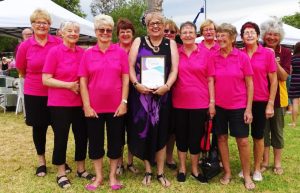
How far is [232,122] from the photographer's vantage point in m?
4.06

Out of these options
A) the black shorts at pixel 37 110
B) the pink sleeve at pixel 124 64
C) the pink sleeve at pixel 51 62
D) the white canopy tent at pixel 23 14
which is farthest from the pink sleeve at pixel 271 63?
the white canopy tent at pixel 23 14

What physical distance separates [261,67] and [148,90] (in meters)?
1.28

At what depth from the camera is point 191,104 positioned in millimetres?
4074

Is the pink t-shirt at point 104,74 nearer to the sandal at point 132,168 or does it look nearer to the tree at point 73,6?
the sandal at point 132,168

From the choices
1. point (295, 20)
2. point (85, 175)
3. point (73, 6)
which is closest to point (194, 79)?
point (85, 175)

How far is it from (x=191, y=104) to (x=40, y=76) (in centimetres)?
177

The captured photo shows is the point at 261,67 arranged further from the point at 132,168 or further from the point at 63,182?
the point at 63,182

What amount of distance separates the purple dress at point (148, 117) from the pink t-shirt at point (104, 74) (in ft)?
0.82

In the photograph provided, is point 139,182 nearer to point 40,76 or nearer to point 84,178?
point 84,178

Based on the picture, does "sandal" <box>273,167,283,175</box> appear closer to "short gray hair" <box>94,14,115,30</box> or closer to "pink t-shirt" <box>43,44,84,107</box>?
"pink t-shirt" <box>43,44,84,107</box>

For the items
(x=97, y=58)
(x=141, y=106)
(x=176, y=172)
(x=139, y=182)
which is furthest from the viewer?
(x=176, y=172)

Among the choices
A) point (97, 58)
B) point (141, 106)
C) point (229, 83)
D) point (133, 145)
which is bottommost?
point (133, 145)

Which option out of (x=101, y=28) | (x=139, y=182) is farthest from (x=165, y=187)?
(x=101, y=28)

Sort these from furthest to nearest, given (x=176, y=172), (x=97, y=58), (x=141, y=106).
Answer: (x=176, y=172) < (x=141, y=106) < (x=97, y=58)
